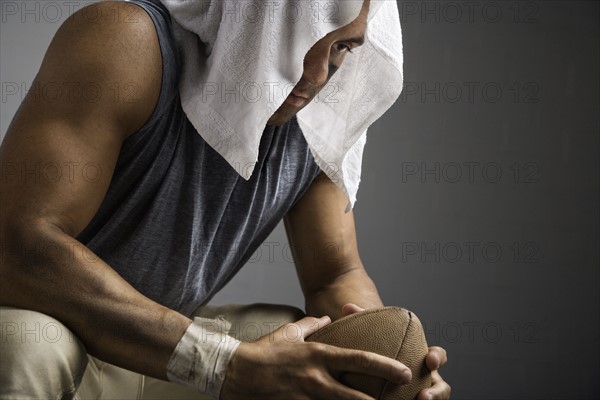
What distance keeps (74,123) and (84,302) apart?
250 mm

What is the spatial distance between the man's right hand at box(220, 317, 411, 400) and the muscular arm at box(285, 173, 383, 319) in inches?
19.1

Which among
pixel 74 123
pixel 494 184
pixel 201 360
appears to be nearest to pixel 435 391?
pixel 201 360

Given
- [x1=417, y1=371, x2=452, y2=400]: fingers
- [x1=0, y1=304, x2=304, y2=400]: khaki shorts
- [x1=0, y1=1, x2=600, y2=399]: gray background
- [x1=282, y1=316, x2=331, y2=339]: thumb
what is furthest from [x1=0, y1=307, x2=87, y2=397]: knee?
[x1=0, y1=1, x2=600, y2=399]: gray background

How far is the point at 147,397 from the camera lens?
5.13ft

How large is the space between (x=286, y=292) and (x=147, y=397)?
1.12 metres

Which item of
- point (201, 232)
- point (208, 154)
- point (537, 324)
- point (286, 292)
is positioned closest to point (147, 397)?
point (201, 232)

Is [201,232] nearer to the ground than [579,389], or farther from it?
farther from it

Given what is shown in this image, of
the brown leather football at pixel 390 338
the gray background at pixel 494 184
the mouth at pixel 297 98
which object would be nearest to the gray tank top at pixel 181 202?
the mouth at pixel 297 98

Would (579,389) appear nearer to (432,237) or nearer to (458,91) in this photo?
(432,237)

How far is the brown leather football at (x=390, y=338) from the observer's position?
119 cm

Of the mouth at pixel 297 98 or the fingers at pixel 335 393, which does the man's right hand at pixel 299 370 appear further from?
the mouth at pixel 297 98

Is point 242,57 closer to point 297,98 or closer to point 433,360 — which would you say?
point 297,98

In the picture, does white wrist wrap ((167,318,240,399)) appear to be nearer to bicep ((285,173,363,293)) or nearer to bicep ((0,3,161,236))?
bicep ((0,3,161,236))

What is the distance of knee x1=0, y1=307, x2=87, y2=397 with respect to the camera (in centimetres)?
109
